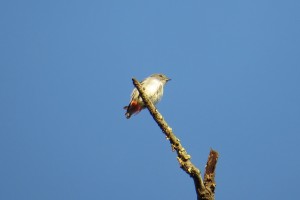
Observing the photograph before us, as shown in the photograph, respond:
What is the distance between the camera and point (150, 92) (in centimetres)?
868

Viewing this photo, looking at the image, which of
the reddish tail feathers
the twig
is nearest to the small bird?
the reddish tail feathers

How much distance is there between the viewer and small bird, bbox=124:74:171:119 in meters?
8.05

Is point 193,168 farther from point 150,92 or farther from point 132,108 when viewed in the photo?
point 150,92

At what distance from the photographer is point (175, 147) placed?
407 cm

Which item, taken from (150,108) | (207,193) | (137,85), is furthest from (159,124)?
(207,193)

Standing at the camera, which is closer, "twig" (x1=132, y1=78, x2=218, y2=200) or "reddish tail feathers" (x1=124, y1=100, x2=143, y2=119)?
"twig" (x1=132, y1=78, x2=218, y2=200)

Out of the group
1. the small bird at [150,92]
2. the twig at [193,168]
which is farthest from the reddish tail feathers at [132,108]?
the twig at [193,168]

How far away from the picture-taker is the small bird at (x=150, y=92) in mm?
8047

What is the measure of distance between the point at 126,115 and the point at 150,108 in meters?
3.62

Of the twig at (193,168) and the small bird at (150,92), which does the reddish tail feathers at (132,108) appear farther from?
the twig at (193,168)

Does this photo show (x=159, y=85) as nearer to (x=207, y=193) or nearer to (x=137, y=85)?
(x=137, y=85)

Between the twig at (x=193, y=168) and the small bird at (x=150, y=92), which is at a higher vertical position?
the small bird at (x=150, y=92)

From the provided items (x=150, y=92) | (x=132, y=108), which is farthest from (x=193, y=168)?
(x=150, y=92)

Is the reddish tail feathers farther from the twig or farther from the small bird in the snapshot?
the twig
